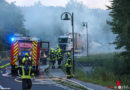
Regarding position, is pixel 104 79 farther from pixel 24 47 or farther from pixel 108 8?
pixel 24 47

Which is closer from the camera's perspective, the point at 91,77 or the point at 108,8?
the point at 108,8

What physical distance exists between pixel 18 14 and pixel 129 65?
104 feet

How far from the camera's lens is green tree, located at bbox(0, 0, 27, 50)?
37.8 meters

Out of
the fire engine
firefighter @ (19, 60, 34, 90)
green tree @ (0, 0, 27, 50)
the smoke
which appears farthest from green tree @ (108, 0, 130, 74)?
the smoke

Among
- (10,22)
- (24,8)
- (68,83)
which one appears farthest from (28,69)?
(24,8)

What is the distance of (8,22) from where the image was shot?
40.0m

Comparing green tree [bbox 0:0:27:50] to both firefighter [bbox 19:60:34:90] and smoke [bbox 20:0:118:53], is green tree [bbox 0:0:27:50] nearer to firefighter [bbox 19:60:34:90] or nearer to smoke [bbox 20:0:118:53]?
smoke [bbox 20:0:118:53]

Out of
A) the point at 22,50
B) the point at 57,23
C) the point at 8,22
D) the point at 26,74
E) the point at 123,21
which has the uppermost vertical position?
the point at 57,23

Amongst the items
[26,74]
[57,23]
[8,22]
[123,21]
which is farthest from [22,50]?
[57,23]

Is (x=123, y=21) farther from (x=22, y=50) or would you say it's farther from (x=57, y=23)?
(x=57, y=23)

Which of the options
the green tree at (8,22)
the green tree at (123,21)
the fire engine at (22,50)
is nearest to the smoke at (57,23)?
the green tree at (8,22)

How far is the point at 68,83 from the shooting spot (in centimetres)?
1458

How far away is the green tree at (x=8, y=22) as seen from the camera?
3777 centimetres

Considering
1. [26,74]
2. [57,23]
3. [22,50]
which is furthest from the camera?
[57,23]
